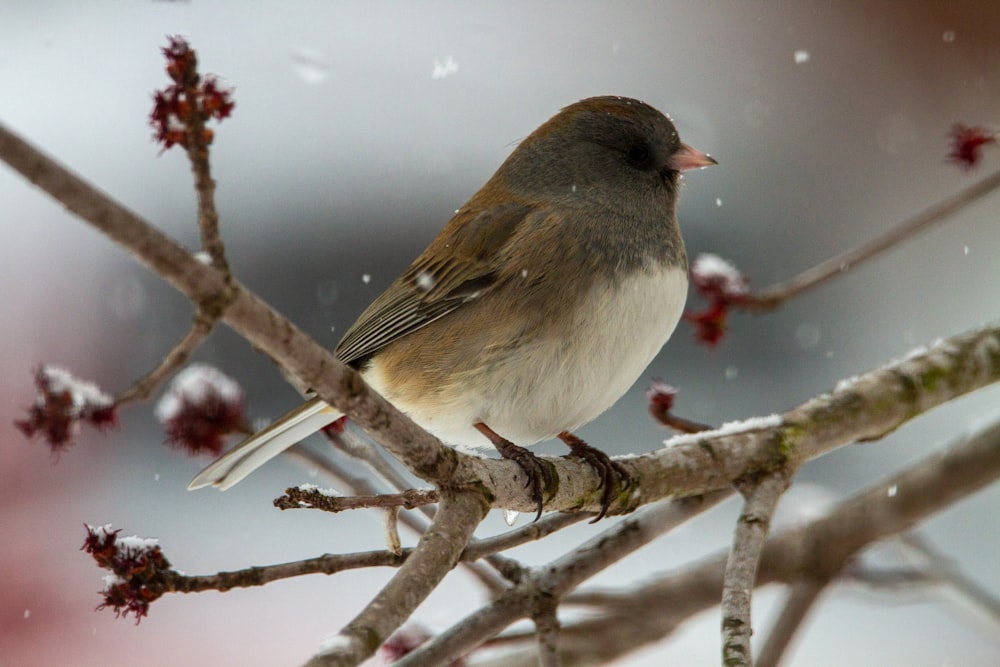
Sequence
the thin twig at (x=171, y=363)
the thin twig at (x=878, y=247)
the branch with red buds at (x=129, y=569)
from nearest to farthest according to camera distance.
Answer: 1. the thin twig at (x=171, y=363)
2. the branch with red buds at (x=129, y=569)
3. the thin twig at (x=878, y=247)

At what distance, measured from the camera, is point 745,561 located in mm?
1572

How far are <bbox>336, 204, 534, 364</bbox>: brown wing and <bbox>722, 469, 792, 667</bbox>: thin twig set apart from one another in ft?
2.26

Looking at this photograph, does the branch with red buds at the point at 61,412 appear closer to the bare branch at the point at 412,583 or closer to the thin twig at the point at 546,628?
the bare branch at the point at 412,583

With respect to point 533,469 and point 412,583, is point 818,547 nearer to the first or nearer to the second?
point 533,469

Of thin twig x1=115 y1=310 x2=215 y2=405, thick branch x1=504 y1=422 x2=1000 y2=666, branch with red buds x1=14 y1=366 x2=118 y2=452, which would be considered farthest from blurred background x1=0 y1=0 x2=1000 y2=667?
thin twig x1=115 y1=310 x2=215 y2=405

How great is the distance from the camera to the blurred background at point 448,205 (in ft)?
11.3

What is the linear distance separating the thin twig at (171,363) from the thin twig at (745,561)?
2.80 ft

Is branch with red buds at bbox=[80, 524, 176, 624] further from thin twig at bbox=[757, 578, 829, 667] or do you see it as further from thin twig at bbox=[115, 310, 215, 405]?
thin twig at bbox=[757, 578, 829, 667]

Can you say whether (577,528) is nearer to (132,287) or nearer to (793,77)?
(132,287)

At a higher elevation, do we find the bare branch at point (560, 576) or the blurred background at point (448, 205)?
the blurred background at point (448, 205)

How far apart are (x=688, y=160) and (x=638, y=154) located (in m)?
0.12

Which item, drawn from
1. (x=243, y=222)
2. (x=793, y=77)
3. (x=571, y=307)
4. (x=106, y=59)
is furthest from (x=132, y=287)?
(x=793, y=77)

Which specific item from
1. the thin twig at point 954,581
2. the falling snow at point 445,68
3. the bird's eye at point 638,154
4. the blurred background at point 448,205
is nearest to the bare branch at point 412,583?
the bird's eye at point 638,154

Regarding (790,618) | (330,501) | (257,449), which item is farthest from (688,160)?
(330,501)
